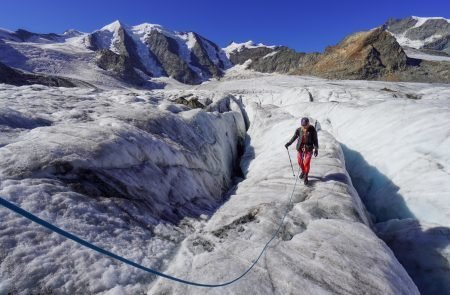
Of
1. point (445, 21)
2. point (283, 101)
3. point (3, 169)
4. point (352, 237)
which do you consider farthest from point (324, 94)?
point (445, 21)

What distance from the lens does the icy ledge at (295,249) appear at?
4785 mm

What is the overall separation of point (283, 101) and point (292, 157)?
23572 millimetres

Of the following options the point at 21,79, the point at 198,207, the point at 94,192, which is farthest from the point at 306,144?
the point at 21,79

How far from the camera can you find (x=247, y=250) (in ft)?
18.3

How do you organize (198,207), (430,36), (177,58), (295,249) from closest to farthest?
(295,249), (198,207), (177,58), (430,36)

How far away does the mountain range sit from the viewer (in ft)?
280

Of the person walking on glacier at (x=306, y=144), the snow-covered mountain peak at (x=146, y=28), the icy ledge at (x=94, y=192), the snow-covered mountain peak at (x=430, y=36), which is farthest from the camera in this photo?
the snow-covered mountain peak at (x=146, y=28)

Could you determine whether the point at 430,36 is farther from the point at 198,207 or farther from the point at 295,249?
the point at 295,249

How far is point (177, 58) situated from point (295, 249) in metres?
162

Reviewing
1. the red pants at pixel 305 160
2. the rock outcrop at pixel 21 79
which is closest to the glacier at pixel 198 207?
the red pants at pixel 305 160

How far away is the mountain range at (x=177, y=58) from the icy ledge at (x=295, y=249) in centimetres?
6648

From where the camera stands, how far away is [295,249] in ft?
18.5

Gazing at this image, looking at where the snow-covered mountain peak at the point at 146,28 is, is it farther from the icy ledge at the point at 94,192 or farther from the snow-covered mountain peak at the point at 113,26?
the icy ledge at the point at 94,192

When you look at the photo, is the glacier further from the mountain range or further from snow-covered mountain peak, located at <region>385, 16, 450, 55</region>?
snow-covered mountain peak, located at <region>385, 16, 450, 55</region>
